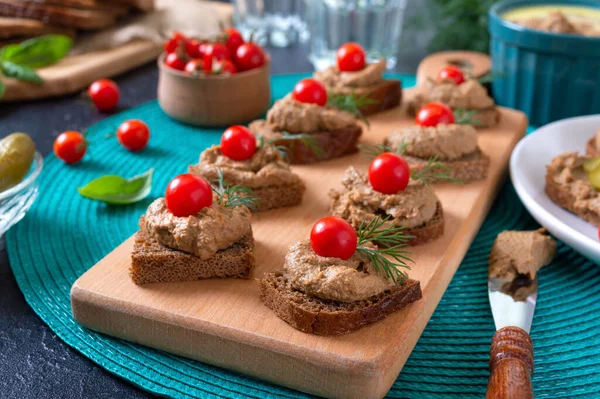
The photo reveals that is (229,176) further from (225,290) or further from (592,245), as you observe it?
(592,245)

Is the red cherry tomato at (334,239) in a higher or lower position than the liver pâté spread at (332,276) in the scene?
higher

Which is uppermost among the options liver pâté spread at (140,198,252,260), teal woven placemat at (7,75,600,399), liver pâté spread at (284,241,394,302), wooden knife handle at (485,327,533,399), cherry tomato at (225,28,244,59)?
cherry tomato at (225,28,244,59)

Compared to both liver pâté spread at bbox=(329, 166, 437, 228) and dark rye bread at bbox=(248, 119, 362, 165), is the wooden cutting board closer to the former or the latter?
liver pâté spread at bbox=(329, 166, 437, 228)

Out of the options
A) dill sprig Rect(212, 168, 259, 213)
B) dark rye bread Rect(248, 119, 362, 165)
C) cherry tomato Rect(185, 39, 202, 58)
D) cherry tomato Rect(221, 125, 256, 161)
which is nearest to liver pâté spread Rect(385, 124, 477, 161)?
dark rye bread Rect(248, 119, 362, 165)

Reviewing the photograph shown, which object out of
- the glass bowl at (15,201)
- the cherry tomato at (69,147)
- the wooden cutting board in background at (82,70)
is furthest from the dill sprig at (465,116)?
the wooden cutting board in background at (82,70)

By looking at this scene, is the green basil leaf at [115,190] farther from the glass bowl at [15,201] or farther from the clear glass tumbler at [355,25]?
the clear glass tumbler at [355,25]

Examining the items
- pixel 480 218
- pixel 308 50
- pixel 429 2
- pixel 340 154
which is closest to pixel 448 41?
pixel 429 2

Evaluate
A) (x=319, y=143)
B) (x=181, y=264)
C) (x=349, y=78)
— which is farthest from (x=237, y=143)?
(x=349, y=78)
